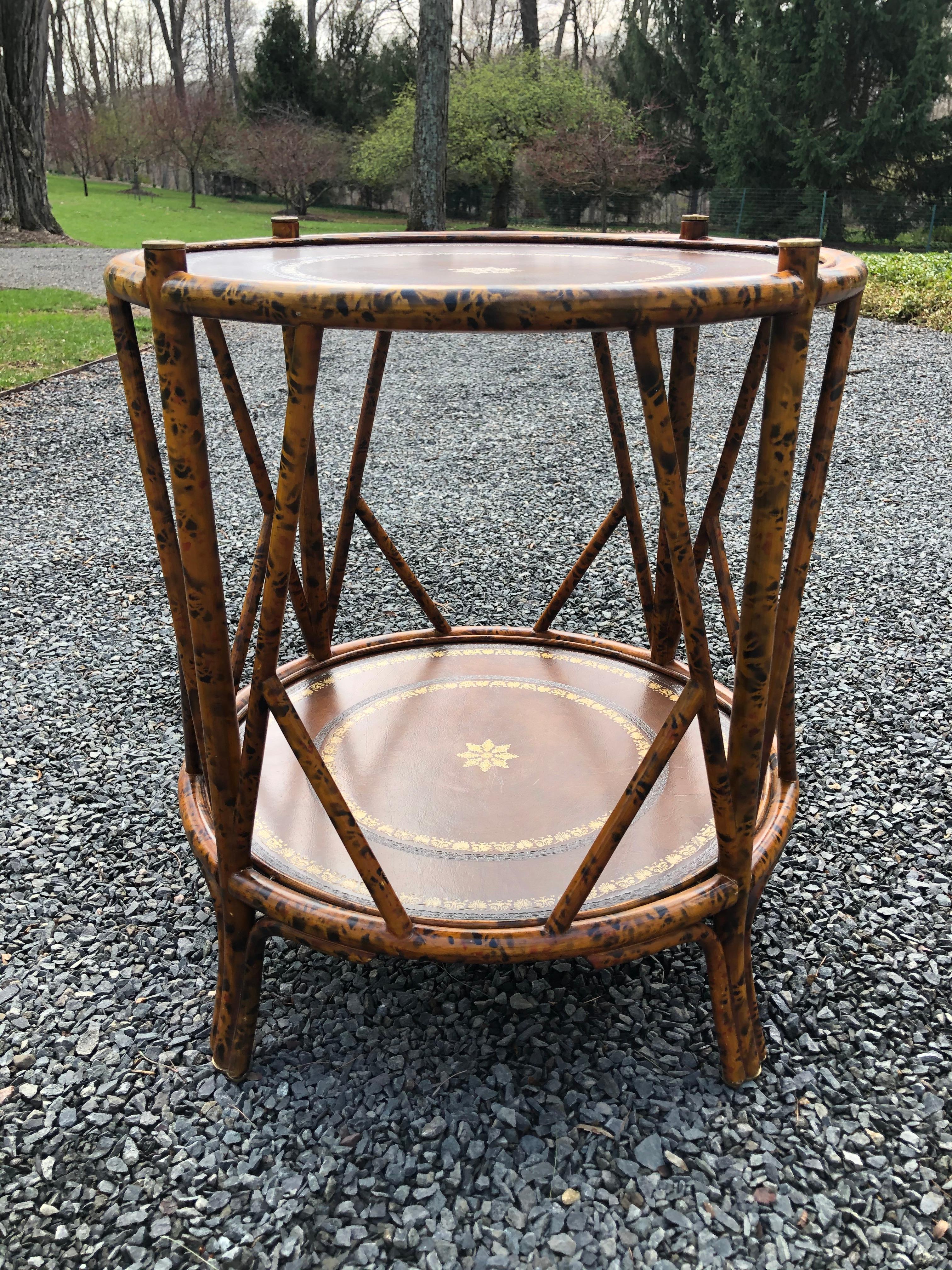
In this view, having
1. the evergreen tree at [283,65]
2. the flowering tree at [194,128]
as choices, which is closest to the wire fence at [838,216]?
the evergreen tree at [283,65]

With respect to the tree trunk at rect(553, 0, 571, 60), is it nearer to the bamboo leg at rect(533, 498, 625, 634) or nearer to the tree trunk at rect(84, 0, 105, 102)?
the tree trunk at rect(84, 0, 105, 102)

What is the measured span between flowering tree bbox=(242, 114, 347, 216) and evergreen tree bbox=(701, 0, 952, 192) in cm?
1102

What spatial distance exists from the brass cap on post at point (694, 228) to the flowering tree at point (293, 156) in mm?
26475

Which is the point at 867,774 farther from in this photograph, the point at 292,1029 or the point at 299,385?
the point at 299,385

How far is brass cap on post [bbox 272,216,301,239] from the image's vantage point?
197 cm

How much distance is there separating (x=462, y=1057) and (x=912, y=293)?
974 cm

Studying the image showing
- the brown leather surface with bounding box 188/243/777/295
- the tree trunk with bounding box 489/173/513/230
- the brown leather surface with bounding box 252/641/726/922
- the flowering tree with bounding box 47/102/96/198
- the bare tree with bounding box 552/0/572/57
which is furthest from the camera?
the bare tree with bounding box 552/0/572/57

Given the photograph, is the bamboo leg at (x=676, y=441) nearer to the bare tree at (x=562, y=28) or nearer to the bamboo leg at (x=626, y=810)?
the bamboo leg at (x=626, y=810)

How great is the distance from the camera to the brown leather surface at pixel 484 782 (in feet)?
5.09

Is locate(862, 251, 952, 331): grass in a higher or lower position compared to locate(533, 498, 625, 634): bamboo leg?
higher

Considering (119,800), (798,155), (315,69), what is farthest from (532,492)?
(315,69)

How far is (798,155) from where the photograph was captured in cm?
1888

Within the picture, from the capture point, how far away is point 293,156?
25.2 m

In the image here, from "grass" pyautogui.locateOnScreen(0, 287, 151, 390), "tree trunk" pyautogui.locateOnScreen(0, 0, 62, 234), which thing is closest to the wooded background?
"tree trunk" pyautogui.locateOnScreen(0, 0, 62, 234)
